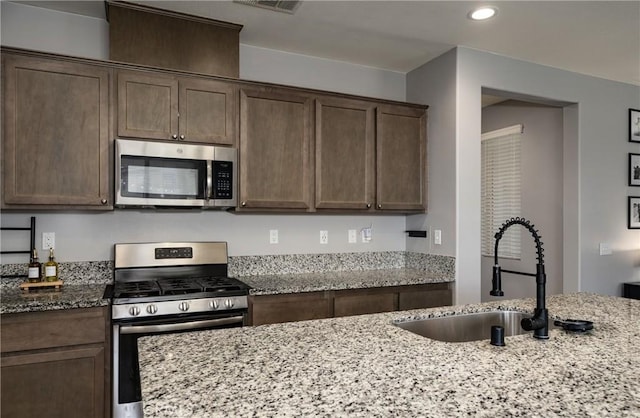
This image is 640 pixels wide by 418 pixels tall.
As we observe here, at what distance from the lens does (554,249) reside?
4.30 metres

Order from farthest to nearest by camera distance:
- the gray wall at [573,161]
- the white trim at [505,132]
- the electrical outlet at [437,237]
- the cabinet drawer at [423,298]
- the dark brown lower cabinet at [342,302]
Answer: the white trim at [505,132]
the electrical outlet at [437,237]
the gray wall at [573,161]
the cabinet drawer at [423,298]
the dark brown lower cabinet at [342,302]

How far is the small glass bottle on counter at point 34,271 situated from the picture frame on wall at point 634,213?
193 inches

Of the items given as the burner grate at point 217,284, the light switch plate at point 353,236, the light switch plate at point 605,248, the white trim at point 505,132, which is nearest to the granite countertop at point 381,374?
the burner grate at point 217,284

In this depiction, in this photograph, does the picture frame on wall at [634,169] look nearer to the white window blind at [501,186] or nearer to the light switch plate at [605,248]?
the light switch plate at [605,248]

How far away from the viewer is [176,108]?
275 cm

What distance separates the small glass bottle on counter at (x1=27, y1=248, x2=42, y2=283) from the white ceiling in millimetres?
1582

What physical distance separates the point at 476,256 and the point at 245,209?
5.99 feet

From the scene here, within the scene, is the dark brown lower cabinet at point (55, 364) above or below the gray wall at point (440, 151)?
below

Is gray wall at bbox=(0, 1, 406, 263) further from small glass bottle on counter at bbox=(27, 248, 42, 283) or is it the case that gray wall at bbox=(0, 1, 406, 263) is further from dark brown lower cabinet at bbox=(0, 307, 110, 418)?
dark brown lower cabinet at bbox=(0, 307, 110, 418)

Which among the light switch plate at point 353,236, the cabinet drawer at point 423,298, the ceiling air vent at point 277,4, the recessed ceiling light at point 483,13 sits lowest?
the cabinet drawer at point 423,298

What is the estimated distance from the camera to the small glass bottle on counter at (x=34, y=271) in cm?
254

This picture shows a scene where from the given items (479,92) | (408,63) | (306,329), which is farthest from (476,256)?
(306,329)

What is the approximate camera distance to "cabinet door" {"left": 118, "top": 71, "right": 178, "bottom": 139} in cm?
263

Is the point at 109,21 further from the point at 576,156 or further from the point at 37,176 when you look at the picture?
the point at 576,156
